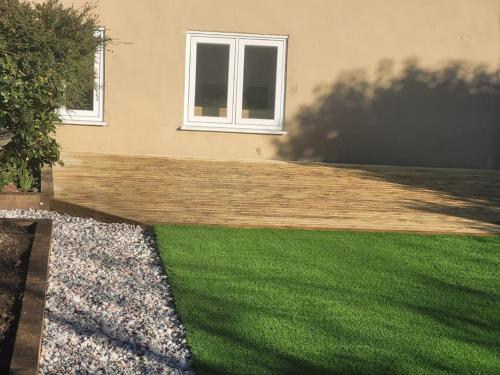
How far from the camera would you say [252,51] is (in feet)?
46.4

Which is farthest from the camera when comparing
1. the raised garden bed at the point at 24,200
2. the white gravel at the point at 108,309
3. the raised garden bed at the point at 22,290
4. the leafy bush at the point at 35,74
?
the leafy bush at the point at 35,74

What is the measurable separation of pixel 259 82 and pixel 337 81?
1.34 meters

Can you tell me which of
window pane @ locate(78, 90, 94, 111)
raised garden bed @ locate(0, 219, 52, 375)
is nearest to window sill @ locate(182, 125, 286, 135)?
window pane @ locate(78, 90, 94, 111)

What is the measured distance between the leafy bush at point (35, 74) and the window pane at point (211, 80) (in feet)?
12.5

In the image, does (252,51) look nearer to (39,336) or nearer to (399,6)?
(399,6)

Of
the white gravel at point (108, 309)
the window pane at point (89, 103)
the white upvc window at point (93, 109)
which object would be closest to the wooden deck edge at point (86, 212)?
the white gravel at point (108, 309)

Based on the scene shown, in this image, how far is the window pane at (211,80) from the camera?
1416 cm

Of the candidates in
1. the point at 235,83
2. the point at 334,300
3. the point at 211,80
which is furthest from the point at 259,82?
the point at 334,300

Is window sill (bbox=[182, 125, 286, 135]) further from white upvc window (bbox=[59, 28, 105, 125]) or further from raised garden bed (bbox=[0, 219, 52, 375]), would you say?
raised garden bed (bbox=[0, 219, 52, 375])

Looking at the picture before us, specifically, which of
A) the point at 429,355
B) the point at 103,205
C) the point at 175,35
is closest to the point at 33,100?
the point at 103,205

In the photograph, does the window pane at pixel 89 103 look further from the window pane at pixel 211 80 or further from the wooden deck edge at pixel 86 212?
the wooden deck edge at pixel 86 212

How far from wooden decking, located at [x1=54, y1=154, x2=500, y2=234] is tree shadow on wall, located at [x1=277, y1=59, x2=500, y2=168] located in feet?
1.80

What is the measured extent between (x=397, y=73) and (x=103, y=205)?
22.7 feet

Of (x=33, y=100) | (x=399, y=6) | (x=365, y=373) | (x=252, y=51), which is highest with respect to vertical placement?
(x=399, y=6)
